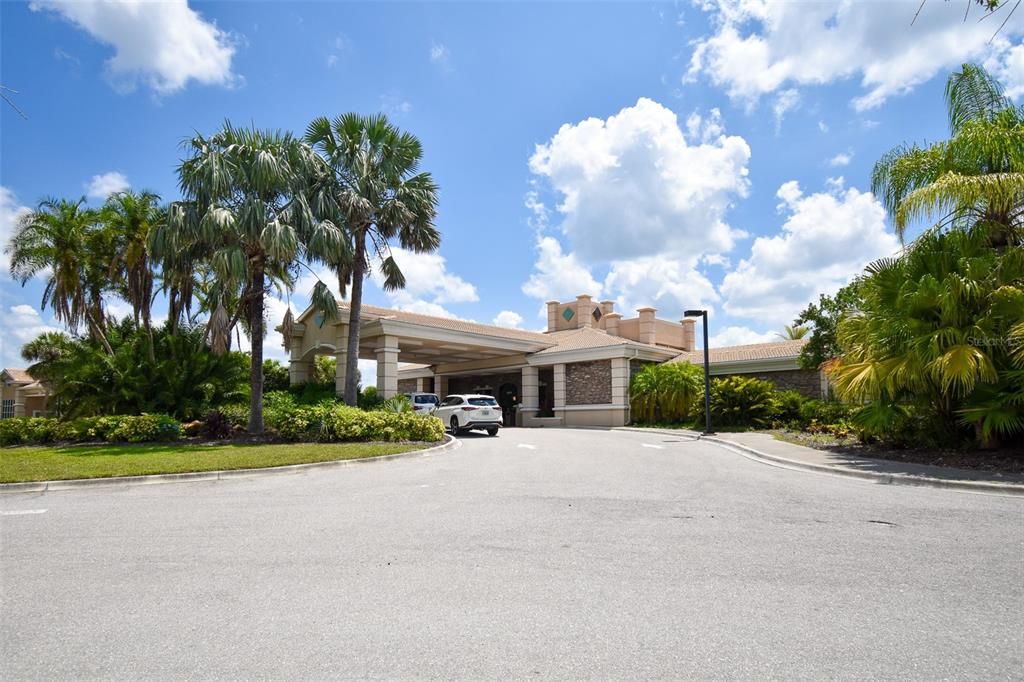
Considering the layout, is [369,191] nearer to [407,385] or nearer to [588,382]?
[588,382]

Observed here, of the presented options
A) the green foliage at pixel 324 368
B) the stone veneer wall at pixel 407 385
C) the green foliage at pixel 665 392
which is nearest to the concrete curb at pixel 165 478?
the green foliage at pixel 665 392

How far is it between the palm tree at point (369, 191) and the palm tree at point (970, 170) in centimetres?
1410

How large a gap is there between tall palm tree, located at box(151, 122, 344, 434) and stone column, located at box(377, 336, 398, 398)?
4.80 m

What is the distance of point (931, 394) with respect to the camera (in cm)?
1351

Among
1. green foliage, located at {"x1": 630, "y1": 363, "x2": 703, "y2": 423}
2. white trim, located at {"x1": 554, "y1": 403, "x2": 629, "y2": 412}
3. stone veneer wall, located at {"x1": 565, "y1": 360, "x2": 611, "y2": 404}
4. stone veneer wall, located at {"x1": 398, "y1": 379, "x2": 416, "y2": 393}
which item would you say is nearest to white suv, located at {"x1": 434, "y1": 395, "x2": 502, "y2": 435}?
white trim, located at {"x1": 554, "y1": 403, "x2": 629, "y2": 412}

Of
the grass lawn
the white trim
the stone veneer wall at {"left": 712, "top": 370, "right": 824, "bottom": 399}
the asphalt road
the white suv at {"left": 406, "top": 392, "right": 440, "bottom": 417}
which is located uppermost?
the stone veneer wall at {"left": 712, "top": 370, "right": 824, "bottom": 399}

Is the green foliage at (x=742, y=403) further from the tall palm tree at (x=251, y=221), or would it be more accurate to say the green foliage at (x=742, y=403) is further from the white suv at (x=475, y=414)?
the tall palm tree at (x=251, y=221)

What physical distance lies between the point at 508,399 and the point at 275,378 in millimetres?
13358

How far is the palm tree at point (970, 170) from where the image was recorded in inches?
504

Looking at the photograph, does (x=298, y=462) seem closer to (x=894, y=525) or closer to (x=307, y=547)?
(x=307, y=547)

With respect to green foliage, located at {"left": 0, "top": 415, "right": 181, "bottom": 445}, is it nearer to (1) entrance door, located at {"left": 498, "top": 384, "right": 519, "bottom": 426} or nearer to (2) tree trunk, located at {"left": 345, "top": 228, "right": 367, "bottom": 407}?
(2) tree trunk, located at {"left": 345, "top": 228, "right": 367, "bottom": 407}

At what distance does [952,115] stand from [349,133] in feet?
57.0

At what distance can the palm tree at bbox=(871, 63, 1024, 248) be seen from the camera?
12797mm

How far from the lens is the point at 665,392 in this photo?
27.5 m
